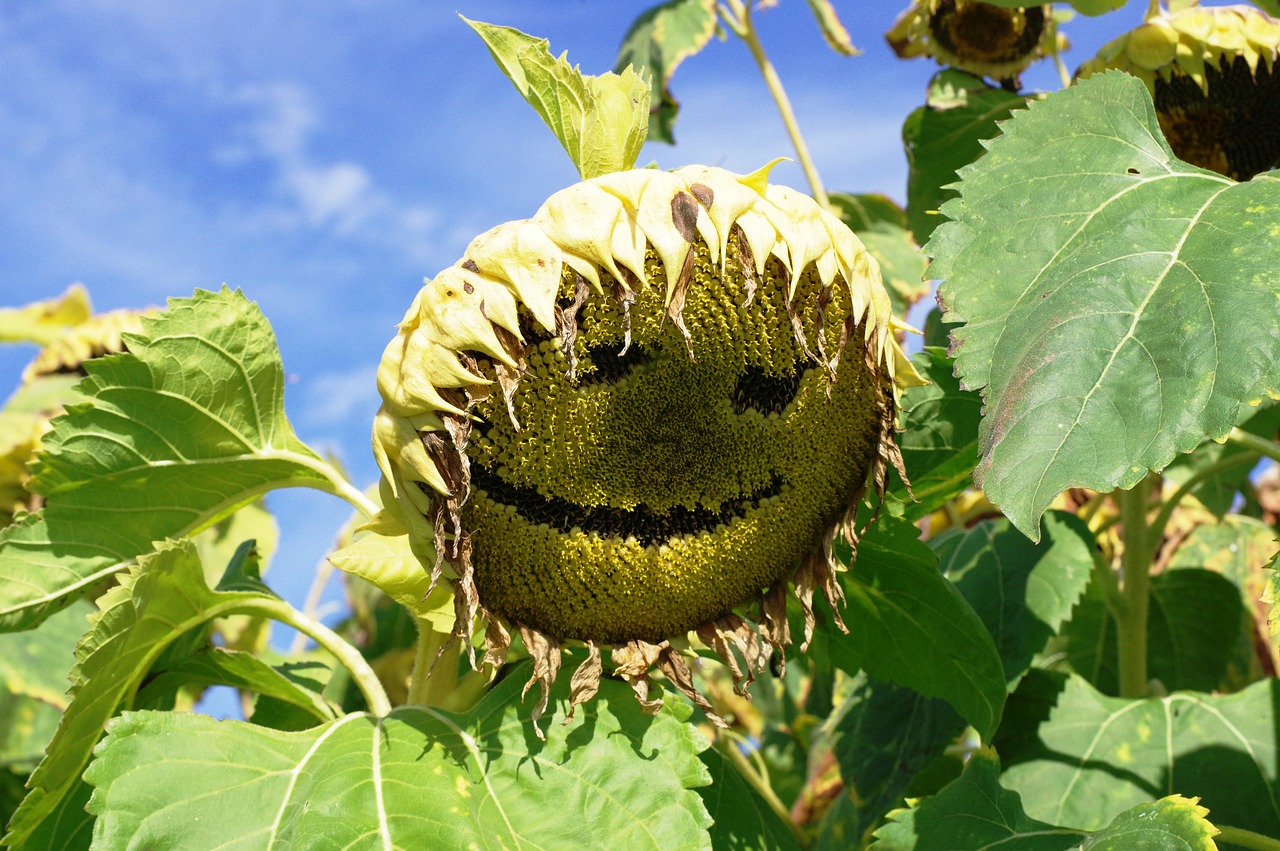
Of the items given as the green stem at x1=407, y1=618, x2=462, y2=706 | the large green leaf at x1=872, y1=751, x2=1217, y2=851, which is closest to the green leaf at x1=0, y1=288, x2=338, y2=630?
the green stem at x1=407, y1=618, x2=462, y2=706

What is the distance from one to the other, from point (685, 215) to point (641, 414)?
0.23 m

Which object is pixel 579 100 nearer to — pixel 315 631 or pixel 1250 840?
pixel 315 631

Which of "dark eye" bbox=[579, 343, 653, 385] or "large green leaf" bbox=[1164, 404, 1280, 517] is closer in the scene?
"dark eye" bbox=[579, 343, 653, 385]

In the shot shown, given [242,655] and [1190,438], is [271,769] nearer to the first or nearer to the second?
[242,655]

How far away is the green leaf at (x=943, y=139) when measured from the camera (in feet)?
8.61

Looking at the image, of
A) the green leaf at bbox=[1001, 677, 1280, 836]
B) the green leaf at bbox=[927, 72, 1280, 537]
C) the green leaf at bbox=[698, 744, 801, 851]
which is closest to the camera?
the green leaf at bbox=[927, 72, 1280, 537]

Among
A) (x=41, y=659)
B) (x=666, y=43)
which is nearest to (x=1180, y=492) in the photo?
(x=666, y=43)

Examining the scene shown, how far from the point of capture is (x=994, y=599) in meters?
2.19

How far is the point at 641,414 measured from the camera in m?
1.41

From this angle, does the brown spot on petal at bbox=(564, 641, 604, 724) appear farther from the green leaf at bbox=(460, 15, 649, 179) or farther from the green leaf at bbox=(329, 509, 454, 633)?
the green leaf at bbox=(460, 15, 649, 179)

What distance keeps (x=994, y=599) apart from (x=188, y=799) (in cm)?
138

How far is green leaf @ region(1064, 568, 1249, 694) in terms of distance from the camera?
264cm

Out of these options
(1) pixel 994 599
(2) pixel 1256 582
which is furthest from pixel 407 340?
(2) pixel 1256 582

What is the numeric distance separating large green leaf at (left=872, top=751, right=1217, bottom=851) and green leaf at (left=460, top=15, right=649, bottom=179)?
96cm
